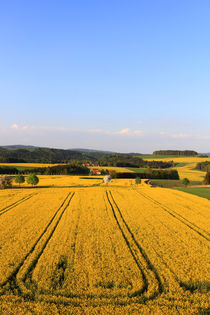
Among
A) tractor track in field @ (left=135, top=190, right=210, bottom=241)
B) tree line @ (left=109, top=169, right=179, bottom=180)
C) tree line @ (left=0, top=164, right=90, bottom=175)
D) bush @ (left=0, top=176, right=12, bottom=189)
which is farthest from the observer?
tree line @ (left=109, top=169, right=179, bottom=180)

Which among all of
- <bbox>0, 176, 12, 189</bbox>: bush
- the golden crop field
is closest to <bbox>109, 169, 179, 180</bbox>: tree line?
<bbox>0, 176, 12, 189</bbox>: bush

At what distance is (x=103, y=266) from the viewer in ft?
47.3

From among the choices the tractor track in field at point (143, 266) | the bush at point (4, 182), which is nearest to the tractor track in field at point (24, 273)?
the tractor track in field at point (143, 266)

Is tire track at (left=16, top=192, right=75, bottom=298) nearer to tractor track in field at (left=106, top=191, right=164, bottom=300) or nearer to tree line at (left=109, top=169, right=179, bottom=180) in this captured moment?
tractor track in field at (left=106, top=191, right=164, bottom=300)

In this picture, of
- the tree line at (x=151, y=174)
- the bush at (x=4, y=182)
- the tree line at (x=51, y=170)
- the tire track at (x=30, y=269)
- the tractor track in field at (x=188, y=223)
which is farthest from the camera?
the tree line at (x=151, y=174)

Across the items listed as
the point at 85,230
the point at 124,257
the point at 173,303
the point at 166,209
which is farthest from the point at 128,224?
the point at 173,303

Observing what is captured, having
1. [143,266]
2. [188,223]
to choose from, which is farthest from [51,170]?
[143,266]

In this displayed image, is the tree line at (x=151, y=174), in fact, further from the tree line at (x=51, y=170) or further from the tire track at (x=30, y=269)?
the tire track at (x=30, y=269)

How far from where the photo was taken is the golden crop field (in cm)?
1082

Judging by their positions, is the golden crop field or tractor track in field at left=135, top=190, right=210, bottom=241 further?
tractor track in field at left=135, top=190, right=210, bottom=241

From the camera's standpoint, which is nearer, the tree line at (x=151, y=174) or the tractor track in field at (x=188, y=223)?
the tractor track in field at (x=188, y=223)

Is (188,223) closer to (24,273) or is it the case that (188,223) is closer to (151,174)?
(24,273)

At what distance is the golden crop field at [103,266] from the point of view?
35.5 ft

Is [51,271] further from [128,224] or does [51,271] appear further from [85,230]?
[128,224]
